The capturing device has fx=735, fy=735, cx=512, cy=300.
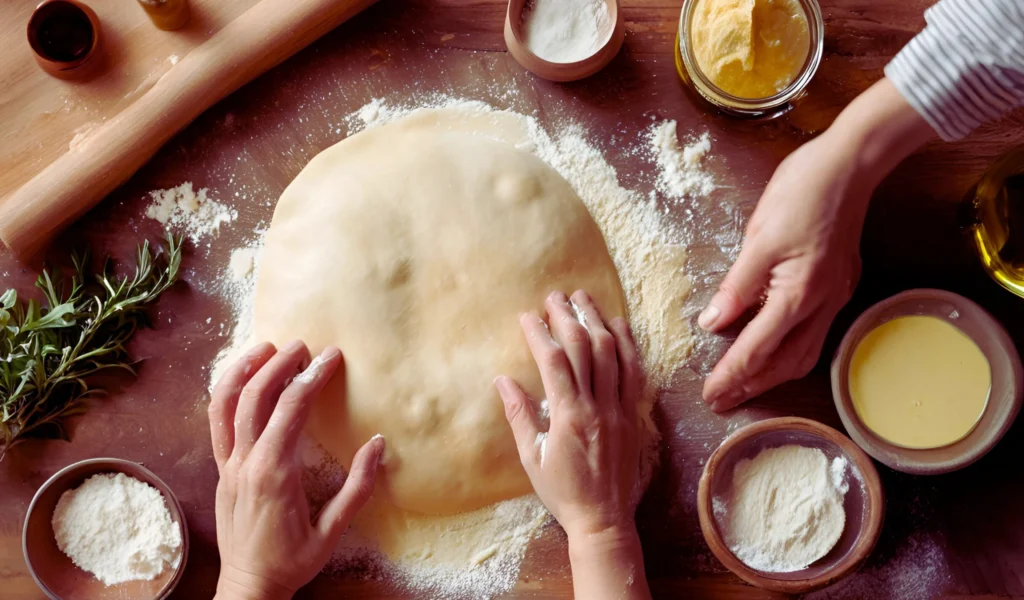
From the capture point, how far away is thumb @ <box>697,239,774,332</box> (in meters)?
1.22

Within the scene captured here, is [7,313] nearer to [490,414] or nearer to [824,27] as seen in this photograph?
[490,414]

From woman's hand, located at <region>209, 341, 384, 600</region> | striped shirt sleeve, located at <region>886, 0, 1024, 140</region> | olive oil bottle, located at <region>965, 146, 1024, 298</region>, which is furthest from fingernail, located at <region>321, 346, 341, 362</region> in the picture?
olive oil bottle, located at <region>965, 146, 1024, 298</region>

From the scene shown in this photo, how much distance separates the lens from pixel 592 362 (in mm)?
1238

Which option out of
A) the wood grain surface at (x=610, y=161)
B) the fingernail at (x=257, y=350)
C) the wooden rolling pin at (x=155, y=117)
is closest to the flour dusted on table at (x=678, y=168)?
the wood grain surface at (x=610, y=161)

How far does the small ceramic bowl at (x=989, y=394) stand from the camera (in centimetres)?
120

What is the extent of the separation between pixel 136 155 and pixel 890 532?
58.4 inches

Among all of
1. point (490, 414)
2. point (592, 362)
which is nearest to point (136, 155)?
point (490, 414)

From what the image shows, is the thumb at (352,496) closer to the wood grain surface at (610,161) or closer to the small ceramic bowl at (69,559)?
the wood grain surface at (610,161)

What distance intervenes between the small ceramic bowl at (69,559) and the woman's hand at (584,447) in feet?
1.95

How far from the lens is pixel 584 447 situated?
1194 mm

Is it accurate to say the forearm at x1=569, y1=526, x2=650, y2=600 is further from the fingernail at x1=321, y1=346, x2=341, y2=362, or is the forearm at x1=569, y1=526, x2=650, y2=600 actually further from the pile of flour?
the fingernail at x1=321, y1=346, x2=341, y2=362

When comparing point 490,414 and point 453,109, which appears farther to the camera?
point 453,109

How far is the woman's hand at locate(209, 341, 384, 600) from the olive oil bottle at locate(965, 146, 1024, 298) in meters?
1.11

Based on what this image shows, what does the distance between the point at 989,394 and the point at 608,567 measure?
2.27 feet
